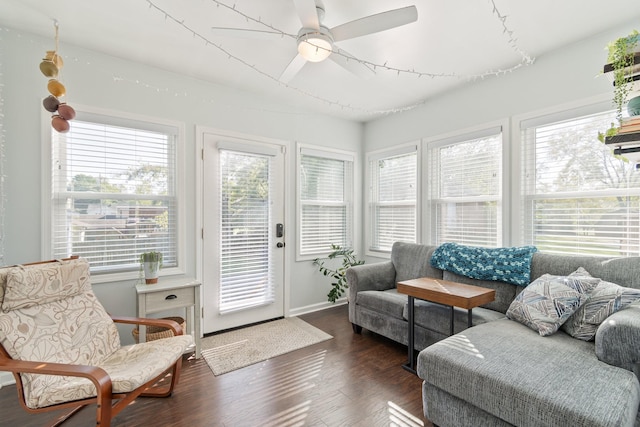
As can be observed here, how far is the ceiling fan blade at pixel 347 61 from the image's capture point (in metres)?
2.11

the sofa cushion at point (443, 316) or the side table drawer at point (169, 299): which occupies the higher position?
the side table drawer at point (169, 299)

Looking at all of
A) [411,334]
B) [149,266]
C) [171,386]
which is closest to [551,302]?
[411,334]

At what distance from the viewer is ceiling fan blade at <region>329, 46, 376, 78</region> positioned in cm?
211

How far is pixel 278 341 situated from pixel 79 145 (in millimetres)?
2480

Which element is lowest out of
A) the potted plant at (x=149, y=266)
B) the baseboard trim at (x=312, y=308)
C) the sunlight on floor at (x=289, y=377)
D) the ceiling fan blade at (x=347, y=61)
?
the sunlight on floor at (x=289, y=377)

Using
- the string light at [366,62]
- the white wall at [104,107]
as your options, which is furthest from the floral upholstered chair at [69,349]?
the string light at [366,62]

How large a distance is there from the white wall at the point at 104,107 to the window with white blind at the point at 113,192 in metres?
0.12

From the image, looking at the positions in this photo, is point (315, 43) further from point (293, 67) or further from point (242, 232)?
point (242, 232)

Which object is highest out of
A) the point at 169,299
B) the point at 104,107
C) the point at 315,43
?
the point at 315,43

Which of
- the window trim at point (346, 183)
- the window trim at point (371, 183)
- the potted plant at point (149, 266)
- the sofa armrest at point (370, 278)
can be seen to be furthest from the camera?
Answer: the window trim at point (346, 183)

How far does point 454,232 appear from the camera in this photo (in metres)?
3.36

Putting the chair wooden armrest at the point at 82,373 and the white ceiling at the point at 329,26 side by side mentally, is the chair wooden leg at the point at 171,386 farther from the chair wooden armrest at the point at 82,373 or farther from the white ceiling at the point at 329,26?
the white ceiling at the point at 329,26

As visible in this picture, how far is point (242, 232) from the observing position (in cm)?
339

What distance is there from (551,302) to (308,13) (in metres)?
2.32
